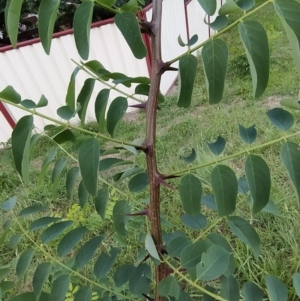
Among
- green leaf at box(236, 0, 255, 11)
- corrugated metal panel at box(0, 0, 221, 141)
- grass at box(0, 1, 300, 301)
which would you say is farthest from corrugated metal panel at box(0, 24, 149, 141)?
green leaf at box(236, 0, 255, 11)

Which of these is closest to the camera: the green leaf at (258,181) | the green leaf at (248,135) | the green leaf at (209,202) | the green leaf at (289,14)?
the green leaf at (289,14)

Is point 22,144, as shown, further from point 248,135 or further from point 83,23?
point 248,135

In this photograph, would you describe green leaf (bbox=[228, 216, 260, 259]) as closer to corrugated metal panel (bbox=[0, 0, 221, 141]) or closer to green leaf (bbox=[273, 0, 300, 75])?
green leaf (bbox=[273, 0, 300, 75])

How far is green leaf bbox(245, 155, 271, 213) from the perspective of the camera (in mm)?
511

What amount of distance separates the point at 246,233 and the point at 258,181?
20cm

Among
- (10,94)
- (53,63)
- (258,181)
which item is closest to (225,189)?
(258,181)

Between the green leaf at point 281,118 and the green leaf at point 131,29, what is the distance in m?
0.25

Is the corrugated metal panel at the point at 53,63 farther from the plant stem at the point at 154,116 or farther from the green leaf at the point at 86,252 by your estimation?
the plant stem at the point at 154,116

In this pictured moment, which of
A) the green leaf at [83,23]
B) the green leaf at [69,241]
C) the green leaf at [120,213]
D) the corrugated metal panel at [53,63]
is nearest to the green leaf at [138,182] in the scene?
the green leaf at [120,213]

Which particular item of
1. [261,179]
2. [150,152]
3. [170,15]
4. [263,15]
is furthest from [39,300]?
[263,15]

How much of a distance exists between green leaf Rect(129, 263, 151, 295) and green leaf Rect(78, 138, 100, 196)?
0.33 m

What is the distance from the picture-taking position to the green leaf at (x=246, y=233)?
2.18 feet

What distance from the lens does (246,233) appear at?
26.6 inches

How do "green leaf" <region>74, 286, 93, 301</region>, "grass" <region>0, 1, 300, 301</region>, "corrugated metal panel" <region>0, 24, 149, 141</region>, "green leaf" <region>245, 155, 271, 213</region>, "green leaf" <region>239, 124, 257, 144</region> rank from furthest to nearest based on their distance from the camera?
"corrugated metal panel" <region>0, 24, 149, 141</region>
"grass" <region>0, 1, 300, 301</region>
"green leaf" <region>74, 286, 93, 301</region>
"green leaf" <region>239, 124, 257, 144</region>
"green leaf" <region>245, 155, 271, 213</region>
